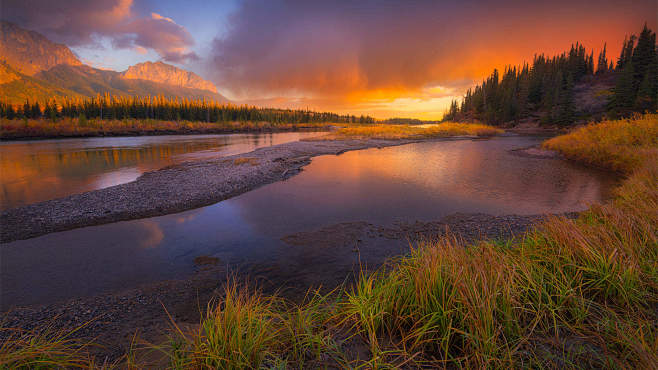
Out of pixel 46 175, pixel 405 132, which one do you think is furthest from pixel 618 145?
pixel 46 175

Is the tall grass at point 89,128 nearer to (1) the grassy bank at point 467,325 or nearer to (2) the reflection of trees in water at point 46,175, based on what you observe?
(2) the reflection of trees in water at point 46,175

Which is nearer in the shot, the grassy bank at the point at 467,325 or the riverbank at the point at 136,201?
the grassy bank at the point at 467,325

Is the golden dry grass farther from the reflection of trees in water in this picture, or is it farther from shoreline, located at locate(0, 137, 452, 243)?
the reflection of trees in water

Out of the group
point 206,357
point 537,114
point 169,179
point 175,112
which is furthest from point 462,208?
point 175,112

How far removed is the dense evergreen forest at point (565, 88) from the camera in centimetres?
5966

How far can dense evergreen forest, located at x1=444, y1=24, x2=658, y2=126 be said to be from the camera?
59.7 meters

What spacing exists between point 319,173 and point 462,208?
11071 millimetres

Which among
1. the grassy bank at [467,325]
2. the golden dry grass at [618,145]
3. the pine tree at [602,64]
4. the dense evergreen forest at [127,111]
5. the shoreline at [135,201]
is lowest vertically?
the shoreline at [135,201]

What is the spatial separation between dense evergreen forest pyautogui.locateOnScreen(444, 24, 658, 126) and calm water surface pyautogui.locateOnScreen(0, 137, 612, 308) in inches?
2690

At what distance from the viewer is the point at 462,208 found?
11609mm

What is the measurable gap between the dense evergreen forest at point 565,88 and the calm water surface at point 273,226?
2690 inches

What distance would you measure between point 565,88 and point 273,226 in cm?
12178

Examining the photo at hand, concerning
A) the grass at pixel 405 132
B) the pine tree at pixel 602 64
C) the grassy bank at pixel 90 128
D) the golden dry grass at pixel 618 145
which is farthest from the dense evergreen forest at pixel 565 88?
the grassy bank at pixel 90 128

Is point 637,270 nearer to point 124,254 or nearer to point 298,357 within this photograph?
point 298,357
